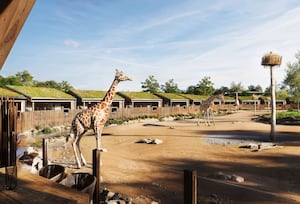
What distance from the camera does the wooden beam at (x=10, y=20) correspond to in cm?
145

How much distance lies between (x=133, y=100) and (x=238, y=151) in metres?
24.9

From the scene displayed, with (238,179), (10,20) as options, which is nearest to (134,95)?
(238,179)

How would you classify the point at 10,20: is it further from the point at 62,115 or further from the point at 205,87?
the point at 205,87

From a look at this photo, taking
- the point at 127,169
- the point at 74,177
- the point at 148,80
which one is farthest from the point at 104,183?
the point at 148,80

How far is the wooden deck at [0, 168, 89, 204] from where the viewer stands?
2787 mm

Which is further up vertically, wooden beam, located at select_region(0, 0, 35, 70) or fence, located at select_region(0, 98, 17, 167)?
wooden beam, located at select_region(0, 0, 35, 70)

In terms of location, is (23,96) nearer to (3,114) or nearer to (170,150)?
(170,150)

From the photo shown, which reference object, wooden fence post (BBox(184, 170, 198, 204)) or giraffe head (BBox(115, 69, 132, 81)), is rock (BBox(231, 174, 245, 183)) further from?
giraffe head (BBox(115, 69, 132, 81))

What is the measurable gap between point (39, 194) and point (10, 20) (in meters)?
2.26

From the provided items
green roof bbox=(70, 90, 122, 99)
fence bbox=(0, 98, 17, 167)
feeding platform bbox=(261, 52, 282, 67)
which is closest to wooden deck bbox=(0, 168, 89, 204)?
fence bbox=(0, 98, 17, 167)

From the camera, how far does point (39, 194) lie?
2998 mm

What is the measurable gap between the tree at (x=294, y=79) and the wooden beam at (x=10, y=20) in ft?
117

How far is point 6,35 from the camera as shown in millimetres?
1648

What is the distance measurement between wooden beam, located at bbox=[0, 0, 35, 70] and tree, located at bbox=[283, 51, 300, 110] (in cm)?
3578
